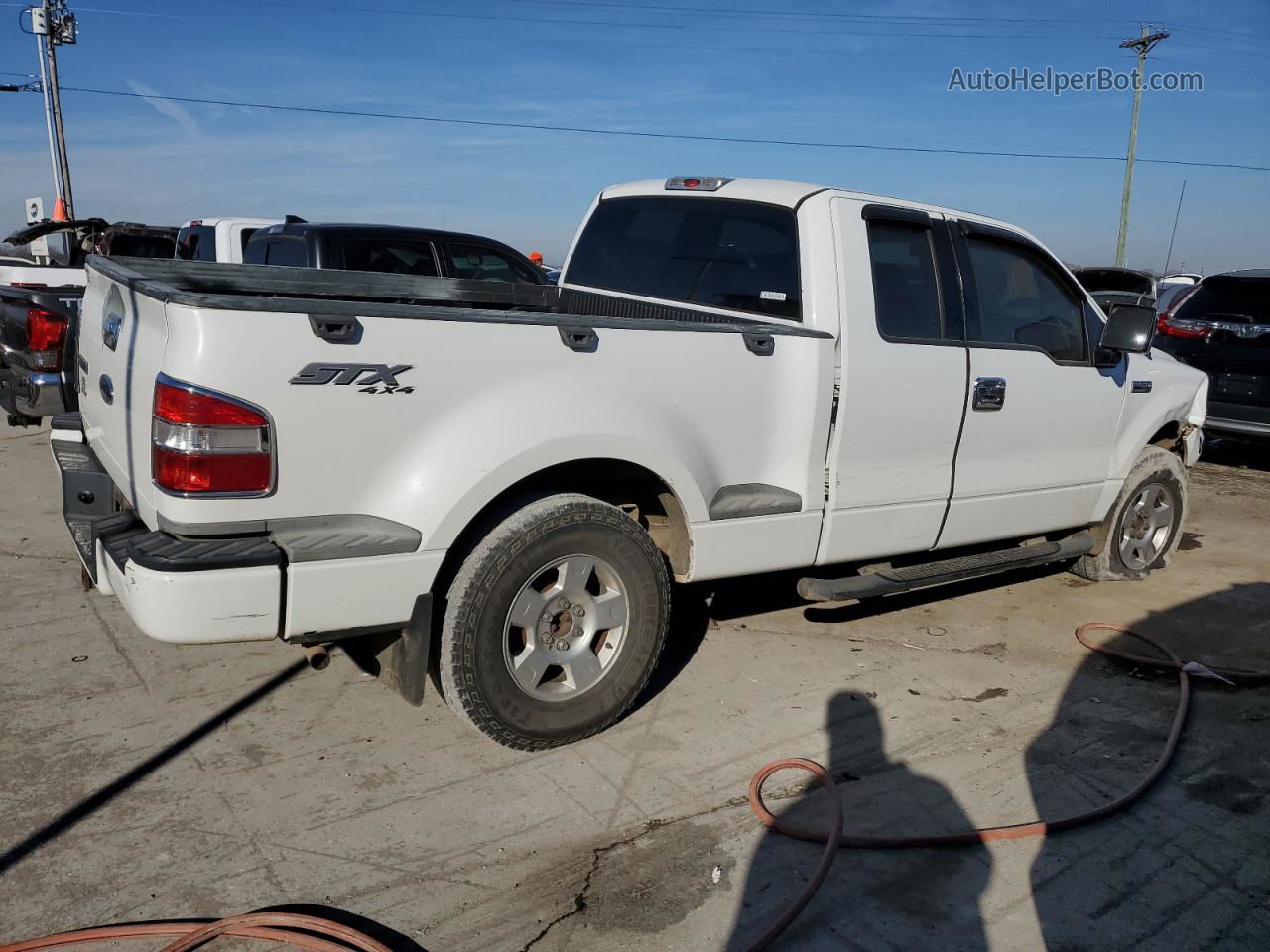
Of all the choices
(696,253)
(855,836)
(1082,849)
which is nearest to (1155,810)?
(1082,849)

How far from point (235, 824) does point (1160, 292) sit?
16.2 m

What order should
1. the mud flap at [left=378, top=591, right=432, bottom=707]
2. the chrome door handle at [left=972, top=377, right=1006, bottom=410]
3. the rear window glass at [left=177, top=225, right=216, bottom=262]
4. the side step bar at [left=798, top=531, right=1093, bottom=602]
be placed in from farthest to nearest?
the rear window glass at [left=177, top=225, right=216, bottom=262] < the chrome door handle at [left=972, top=377, right=1006, bottom=410] < the side step bar at [left=798, top=531, right=1093, bottom=602] < the mud flap at [left=378, top=591, right=432, bottom=707]

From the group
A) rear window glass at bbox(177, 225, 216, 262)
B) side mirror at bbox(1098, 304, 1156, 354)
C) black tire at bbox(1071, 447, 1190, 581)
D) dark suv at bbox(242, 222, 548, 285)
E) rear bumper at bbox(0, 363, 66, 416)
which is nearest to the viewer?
side mirror at bbox(1098, 304, 1156, 354)

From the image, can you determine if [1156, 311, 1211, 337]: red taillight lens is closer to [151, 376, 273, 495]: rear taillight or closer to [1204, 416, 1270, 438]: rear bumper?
[1204, 416, 1270, 438]: rear bumper

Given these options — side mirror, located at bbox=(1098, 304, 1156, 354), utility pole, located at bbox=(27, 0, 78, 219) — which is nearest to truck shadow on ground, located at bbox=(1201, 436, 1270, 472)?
side mirror, located at bbox=(1098, 304, 1156, 354)

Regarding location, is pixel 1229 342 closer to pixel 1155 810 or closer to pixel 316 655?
pixel 1155 810

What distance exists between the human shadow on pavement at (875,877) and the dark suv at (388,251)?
213 inches

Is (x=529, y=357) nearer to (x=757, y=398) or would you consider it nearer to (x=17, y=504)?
(x=757, y=398)

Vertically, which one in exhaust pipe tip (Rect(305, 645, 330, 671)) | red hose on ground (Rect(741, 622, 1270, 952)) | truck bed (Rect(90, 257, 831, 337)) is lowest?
red hose on ground (Rect(741, 622, 1270, 952))

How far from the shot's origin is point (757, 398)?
151 inches

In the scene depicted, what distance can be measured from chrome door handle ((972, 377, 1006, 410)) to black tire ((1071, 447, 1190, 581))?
1.45m

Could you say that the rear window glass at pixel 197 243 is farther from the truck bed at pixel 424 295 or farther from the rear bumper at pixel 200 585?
the rear bumper at pixel 200 585

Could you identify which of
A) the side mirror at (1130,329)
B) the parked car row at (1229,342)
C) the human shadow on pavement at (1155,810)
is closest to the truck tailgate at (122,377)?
the human shadow on pavement at (1155,810)

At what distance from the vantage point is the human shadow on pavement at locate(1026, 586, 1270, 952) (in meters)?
2.80
